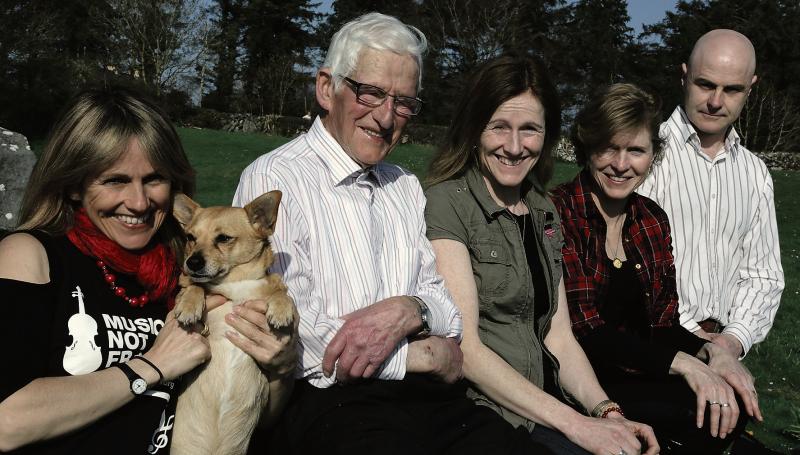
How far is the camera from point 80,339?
2604mm

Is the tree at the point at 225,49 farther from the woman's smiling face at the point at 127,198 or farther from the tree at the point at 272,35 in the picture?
the woman's smiling face at the point at 127,198

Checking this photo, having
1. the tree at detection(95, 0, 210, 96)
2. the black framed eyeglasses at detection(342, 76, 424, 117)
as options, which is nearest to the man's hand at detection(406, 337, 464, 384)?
the black framed eyeglasses at detection(342, 76, 424, 117)

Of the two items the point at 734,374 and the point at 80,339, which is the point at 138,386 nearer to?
the point at 80,339

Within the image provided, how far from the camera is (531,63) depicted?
3.87m

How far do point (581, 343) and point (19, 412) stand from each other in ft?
9.88

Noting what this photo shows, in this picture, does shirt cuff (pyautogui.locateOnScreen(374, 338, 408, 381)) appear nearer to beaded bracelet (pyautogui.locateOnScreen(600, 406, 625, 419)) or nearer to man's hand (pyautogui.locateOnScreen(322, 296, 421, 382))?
man's hand (pyautogui.locateOnScreen(322, 296, 421, 382))

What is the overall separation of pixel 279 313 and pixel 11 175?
294 inches

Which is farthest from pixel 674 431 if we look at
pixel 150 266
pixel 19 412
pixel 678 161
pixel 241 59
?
pixel 241 59

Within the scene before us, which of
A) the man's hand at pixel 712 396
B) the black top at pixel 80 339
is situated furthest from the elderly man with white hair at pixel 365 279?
the man's hand at pixel 712 396

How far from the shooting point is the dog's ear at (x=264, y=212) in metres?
2.85

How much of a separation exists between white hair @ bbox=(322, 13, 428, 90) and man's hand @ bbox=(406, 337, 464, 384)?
4.55 ft

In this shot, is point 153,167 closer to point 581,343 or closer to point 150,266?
point 150,266

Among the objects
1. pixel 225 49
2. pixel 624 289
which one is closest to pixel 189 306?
pixel 624 289

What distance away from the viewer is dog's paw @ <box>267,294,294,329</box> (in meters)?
2.78
